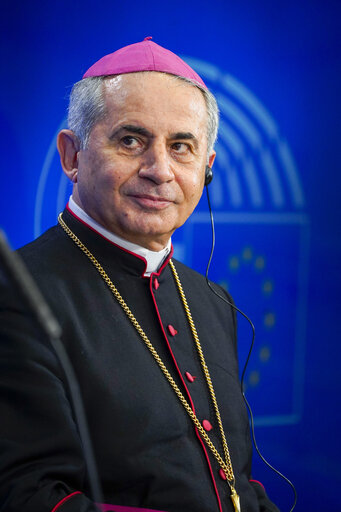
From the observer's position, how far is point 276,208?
3.09 m

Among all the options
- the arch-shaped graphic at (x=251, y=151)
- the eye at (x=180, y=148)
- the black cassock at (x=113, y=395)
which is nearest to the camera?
the black cassock at (x=113, y=395)

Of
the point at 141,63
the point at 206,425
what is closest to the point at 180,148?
the point at 141,63

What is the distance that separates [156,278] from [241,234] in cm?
112

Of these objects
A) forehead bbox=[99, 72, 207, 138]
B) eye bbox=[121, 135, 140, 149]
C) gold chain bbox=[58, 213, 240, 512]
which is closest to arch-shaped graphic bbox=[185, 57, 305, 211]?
forehead bbox=[99, 72, 207, 138]

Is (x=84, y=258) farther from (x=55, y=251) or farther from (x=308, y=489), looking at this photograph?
(x=308, y=489)

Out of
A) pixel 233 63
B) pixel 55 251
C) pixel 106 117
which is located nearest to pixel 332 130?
pixel 233 63

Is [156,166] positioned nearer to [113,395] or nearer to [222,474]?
[113,395]

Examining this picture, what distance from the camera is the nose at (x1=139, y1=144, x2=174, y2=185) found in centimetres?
181

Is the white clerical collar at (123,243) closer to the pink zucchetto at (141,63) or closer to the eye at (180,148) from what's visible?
the eye at (180,148)

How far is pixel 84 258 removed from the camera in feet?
6.15

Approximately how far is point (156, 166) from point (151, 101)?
186 millimetres

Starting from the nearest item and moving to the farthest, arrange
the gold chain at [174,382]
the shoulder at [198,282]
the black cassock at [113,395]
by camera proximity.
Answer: the black cassock at [113,395], the gold chain at [174,382], the shoulder at [198,282]

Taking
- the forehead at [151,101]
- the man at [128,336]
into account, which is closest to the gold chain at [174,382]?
the man at [128,336]

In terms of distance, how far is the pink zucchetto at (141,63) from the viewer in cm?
188
